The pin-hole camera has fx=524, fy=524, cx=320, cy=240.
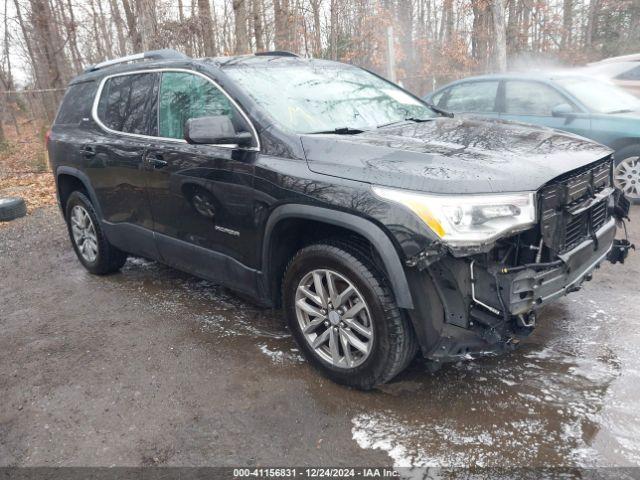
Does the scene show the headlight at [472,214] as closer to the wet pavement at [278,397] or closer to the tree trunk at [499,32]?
the wet pavement at [278,397]

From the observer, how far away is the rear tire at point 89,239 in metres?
4.91

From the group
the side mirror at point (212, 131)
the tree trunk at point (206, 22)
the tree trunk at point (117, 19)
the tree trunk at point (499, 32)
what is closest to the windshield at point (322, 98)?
the side mirror at point (212, 131)

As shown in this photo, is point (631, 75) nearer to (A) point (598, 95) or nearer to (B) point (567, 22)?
(A) point (598, 95)

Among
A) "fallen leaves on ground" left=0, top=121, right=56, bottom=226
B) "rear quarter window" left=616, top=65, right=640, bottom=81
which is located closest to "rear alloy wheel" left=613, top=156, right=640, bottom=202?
"rear quarter window" left=616, top=65, right=640, bottom=81

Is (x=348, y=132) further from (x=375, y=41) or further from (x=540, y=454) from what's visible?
(x=375, y=41)

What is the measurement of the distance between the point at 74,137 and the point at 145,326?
199 cm

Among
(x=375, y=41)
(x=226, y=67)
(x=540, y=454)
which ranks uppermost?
(x=375, y=41)

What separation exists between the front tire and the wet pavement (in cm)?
17

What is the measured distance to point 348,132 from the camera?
319 centimetres

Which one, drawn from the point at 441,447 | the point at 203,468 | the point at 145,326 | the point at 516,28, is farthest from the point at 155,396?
the point at 516,28

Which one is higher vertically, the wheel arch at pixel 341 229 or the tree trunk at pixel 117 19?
the tree trunk at pixel 117 19

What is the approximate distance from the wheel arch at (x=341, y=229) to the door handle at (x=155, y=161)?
3.73 feet

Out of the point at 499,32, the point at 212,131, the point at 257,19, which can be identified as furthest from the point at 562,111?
the point at 257,19

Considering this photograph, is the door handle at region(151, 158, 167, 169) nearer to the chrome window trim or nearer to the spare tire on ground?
the chrome window trim
